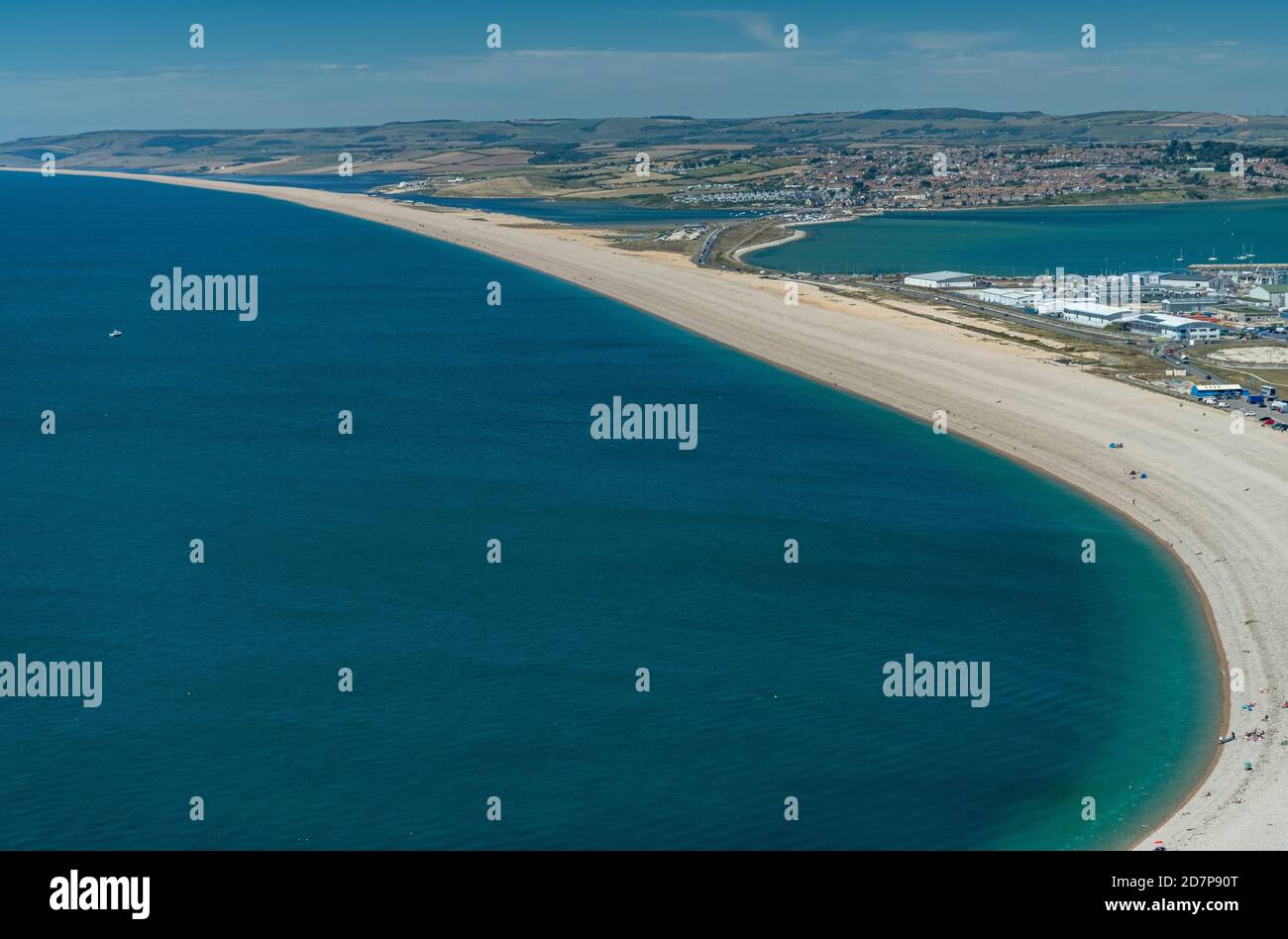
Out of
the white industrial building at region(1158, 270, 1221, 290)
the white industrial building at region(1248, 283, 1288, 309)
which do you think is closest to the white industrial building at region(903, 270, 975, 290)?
the white industrial building at region(1158, 270, 1221, 290)

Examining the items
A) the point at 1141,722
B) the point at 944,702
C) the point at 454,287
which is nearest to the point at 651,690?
the point at 944,702

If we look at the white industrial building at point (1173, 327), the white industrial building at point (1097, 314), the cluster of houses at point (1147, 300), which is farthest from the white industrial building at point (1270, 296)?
the white industrial building at point (1173, 327)

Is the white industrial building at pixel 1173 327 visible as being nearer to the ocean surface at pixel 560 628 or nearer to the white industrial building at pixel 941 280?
the white industrial building at pixel 941 280

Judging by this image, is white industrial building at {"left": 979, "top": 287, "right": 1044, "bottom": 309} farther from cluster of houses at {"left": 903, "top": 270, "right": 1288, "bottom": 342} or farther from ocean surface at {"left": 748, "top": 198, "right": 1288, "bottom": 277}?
ocean surface at {"left": 748, "top": 198, "right": 1288, "bottom": 277}

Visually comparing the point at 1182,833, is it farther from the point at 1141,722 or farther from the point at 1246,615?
the point at 1246,615

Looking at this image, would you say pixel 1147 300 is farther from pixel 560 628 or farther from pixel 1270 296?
pixel 560 628

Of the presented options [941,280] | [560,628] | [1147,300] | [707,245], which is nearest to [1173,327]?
[1147,300]
